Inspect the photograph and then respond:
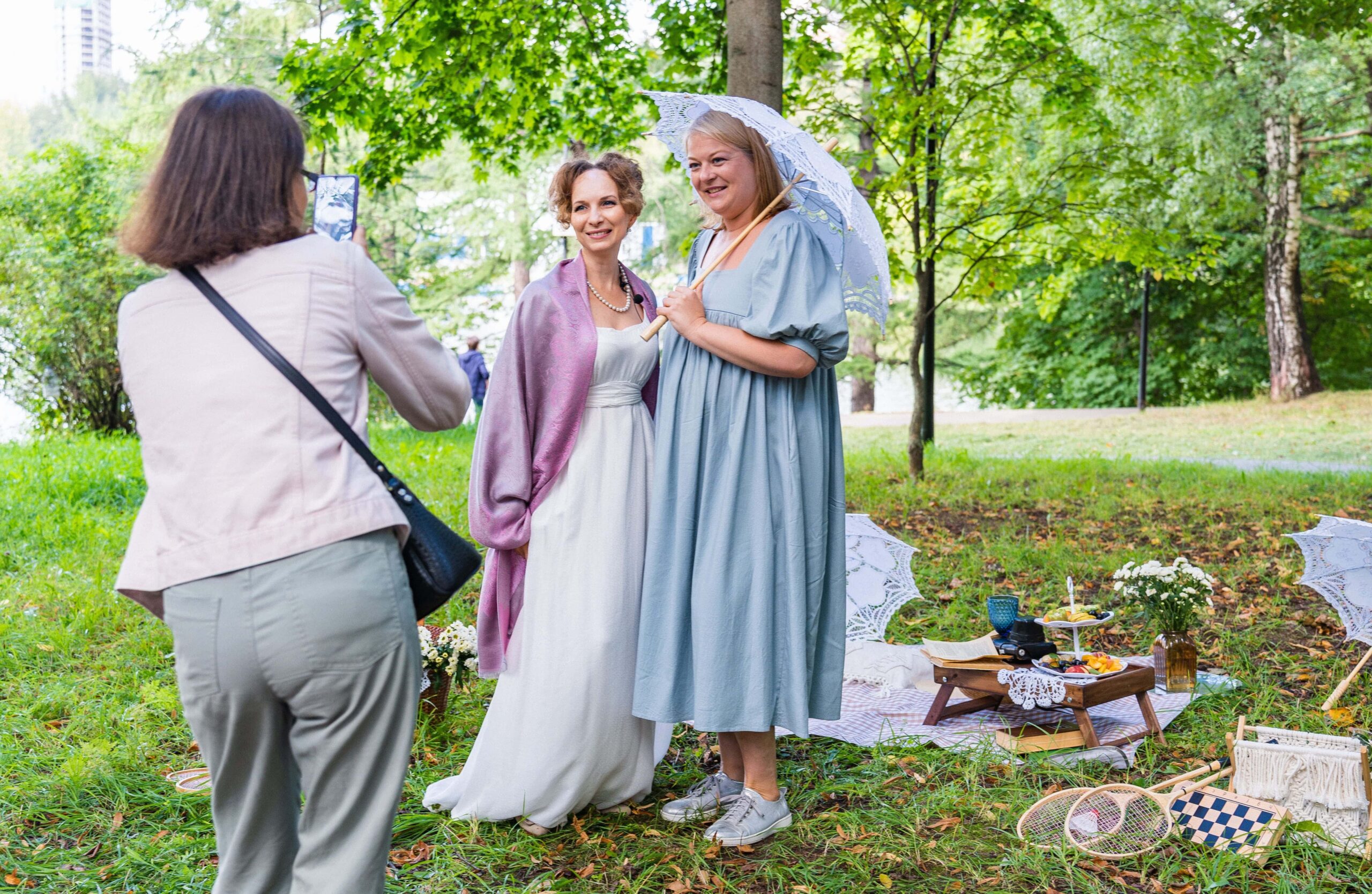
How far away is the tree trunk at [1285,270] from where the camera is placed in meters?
16.3

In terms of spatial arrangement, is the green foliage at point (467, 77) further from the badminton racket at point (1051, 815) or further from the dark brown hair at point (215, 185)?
the badminton racket at point (1051, 815)

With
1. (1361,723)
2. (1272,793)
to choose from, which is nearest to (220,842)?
(1272,793)

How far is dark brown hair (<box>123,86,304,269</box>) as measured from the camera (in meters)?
1.70

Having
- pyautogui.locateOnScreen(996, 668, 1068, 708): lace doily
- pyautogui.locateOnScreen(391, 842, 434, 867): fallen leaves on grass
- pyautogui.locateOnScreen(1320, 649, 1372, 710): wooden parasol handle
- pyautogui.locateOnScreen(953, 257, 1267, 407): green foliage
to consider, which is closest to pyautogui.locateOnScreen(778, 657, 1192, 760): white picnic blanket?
pyautogui.locateOnScreen(996, 668, 1068, 708): lace doily

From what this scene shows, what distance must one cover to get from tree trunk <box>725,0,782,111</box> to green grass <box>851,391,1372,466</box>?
6.39 meters

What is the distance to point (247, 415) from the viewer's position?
5.58 ft

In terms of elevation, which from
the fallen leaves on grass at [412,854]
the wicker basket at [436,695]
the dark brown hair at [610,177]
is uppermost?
the dark brown hair at [610,177]

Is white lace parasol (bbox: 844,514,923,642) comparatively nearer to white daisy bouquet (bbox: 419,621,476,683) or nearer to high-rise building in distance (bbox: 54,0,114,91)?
white daisy bouquet (bbox: 419,621,476,683)

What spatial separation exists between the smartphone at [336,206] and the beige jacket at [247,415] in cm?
20

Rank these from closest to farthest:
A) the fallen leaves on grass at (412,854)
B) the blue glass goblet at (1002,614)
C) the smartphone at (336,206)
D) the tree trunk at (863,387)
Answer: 1. the smartphone at (336,206)
2. the fallen leaves on grass at (412,854)
3. the blue glass goblet at (1002,614)
4. the tree trunk at (863,387)

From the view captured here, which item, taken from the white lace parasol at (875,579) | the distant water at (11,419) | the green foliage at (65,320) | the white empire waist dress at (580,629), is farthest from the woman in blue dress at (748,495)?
the distant water at (11,419)

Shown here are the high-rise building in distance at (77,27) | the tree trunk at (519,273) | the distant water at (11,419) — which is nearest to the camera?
the distant water at (11,419)

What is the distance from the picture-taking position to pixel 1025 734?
384 cm

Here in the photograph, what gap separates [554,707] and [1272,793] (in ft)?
6.51
